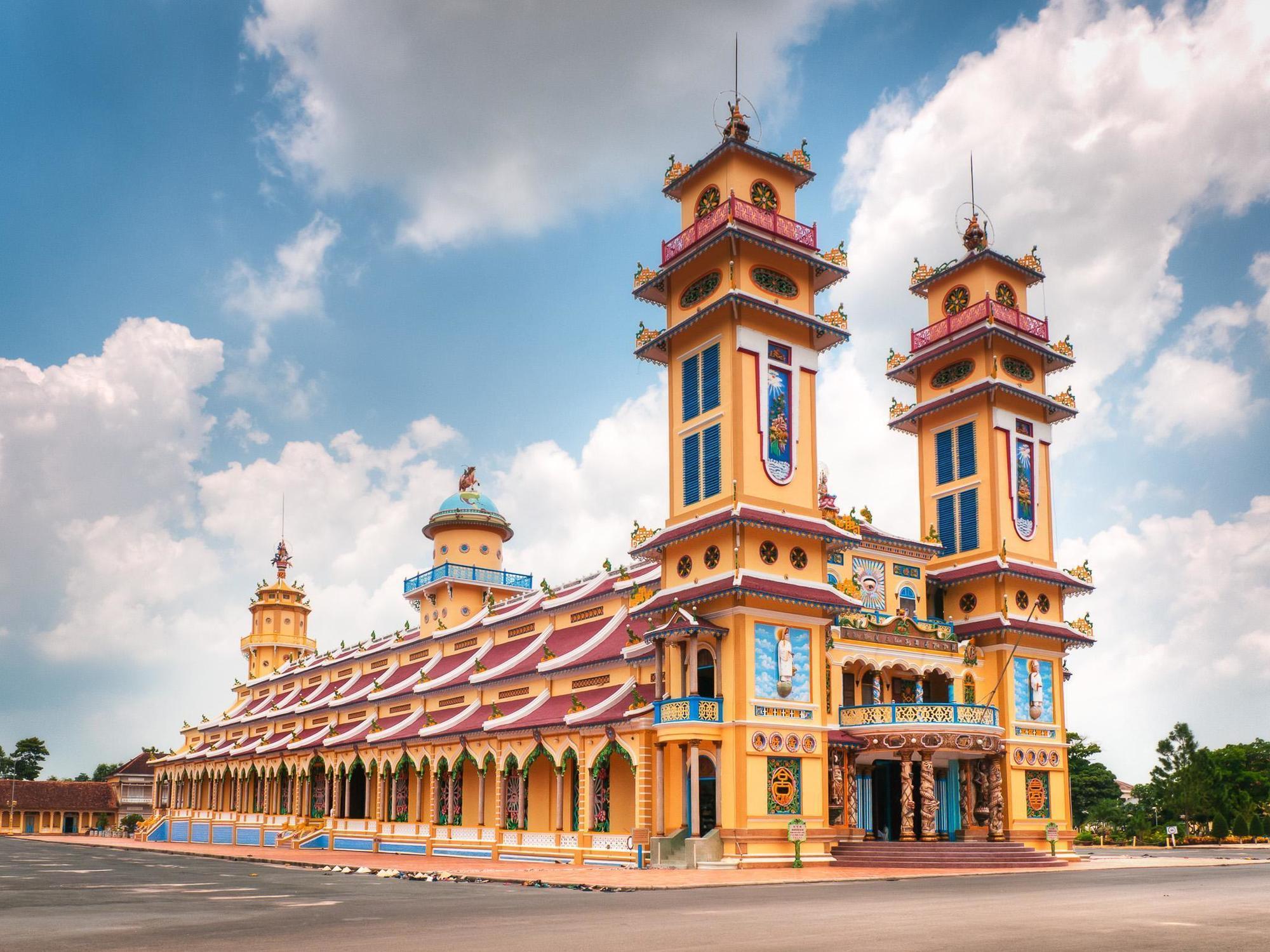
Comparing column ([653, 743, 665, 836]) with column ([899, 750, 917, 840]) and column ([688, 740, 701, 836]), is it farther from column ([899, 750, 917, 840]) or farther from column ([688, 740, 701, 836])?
column ([899, 750, 917, 840])

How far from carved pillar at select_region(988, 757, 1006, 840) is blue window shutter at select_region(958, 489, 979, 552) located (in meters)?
8.84

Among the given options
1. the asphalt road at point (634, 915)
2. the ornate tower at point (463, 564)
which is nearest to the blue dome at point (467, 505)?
the ornate tower at point (463, 564)

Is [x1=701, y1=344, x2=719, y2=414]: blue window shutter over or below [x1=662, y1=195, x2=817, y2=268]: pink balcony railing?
below

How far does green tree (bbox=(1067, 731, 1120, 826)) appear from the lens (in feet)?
262

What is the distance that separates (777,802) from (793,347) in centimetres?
1457

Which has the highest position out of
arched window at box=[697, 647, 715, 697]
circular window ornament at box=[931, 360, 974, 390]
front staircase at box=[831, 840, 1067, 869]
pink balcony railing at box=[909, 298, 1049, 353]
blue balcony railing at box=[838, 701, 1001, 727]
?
pink balcony railing at box=[909, 298, 1049, 353]

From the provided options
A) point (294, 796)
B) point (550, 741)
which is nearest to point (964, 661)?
point (550, 741)

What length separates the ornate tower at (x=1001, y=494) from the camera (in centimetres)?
4334

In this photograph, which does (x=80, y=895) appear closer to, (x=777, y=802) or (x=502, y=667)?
(x=777, y=802)

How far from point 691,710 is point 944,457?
63.1 feet

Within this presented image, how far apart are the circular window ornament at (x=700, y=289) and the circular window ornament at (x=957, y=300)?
13850mm

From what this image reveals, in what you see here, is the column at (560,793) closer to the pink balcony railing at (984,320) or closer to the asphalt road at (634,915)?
the asphalt road at (634,915)

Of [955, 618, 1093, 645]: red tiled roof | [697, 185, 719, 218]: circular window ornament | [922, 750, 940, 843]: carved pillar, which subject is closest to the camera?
[922, 750, 940, 843]: carved pillar

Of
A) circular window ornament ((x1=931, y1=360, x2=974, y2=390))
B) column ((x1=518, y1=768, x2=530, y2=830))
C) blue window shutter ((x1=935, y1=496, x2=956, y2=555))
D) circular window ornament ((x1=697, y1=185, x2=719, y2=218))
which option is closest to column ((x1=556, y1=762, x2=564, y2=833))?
column ((x1=518, y1=768, x2=530, y2=830))
